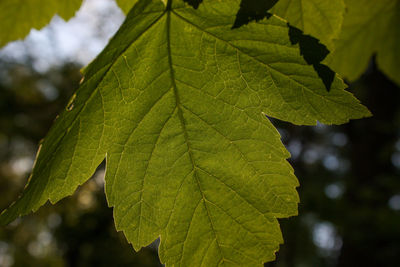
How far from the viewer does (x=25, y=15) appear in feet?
5.08

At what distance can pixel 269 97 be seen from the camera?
91 cm

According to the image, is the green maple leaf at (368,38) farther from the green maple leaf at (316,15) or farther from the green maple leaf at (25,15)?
the green maple leaf at (25,15)

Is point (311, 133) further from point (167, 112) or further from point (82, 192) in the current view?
point (167, 112)

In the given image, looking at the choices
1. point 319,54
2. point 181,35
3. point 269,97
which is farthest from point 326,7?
point 181,35

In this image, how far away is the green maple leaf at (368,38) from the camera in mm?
1646

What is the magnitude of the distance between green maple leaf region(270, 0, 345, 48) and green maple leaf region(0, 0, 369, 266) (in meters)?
0.10

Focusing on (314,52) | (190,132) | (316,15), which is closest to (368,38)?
(316,15)

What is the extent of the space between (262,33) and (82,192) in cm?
1282

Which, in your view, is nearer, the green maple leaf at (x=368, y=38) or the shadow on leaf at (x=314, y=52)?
the shadow on leaf at (x=314, y=52)

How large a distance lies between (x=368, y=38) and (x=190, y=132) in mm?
1440

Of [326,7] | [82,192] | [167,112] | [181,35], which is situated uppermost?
[326,7]

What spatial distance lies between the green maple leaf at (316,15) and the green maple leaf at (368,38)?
0.80 metres

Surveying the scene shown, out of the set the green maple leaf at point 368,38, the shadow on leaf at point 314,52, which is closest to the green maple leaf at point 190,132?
the shadow on leaf at point 314,52

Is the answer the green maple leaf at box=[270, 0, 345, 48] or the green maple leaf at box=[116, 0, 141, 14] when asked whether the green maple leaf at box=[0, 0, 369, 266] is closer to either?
the green maple leaf at box=[270, 0, 345, 48]
